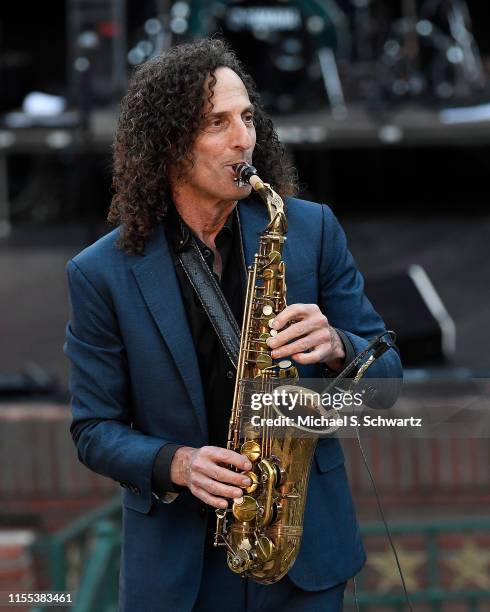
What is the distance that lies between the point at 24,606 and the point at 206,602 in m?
0.60

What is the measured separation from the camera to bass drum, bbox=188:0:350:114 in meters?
9.80

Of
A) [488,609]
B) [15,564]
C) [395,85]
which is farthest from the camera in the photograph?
[395,85]

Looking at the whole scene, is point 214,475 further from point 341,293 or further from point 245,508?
point 341,293

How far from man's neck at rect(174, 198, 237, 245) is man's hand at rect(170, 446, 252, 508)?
519mm

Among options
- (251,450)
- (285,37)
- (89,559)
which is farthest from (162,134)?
(285,37)

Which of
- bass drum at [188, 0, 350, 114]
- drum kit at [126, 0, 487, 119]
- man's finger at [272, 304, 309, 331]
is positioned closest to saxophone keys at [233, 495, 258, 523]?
man's finger at [272, 304, 309, 331]

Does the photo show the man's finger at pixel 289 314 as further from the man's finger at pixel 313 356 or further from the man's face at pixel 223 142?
the man's face at pixel 223 142

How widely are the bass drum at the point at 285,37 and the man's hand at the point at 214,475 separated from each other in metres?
7.29

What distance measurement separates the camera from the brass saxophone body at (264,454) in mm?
2730

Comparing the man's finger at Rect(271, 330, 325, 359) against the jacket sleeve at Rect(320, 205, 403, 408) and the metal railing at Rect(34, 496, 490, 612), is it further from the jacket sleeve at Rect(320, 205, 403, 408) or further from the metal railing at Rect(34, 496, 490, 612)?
the metal railing at Rect(34, 496, 490, 612)

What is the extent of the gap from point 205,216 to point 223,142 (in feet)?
0.64

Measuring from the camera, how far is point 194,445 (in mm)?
2820

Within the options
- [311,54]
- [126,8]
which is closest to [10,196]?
[126,8]

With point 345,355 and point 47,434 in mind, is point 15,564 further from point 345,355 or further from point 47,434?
point 345,355
